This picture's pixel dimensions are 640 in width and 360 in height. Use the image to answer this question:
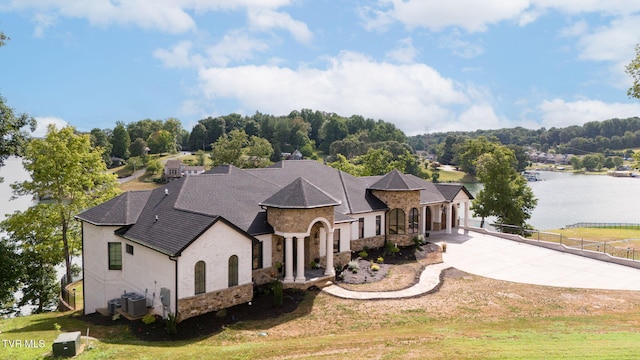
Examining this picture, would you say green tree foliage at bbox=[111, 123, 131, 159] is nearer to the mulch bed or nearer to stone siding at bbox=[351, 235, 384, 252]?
stone siding at bbox=[351, 235, 384, 252]

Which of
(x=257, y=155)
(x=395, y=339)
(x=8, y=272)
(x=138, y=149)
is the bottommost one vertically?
(x=8, y=272)

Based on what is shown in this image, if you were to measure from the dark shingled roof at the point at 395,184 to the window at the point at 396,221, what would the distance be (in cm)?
158

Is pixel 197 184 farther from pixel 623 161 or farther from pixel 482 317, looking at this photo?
pixel 623 161

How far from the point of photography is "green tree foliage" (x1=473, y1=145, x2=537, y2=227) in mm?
40781

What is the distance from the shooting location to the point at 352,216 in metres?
26.4

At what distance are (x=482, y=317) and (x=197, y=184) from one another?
592 inches

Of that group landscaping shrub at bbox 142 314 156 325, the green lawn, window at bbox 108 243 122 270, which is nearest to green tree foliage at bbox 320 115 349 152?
window at bbox 108 243 122 270

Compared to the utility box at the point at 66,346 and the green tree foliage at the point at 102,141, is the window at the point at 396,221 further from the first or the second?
the green tree foliage at the point at 102,141

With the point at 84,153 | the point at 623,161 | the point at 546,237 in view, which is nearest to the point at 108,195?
the point at 84,153

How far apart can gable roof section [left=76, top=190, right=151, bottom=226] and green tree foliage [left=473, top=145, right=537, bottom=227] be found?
32.1 metres

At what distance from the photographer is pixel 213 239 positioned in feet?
55.9

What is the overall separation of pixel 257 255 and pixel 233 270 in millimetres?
2295

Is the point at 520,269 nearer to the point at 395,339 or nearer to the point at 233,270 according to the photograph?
the point at 395,339

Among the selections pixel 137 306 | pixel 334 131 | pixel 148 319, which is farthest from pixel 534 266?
pixel 334 131
